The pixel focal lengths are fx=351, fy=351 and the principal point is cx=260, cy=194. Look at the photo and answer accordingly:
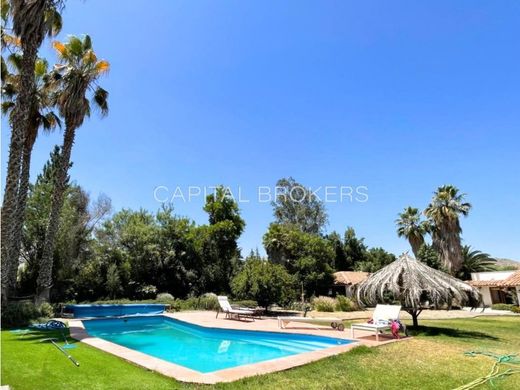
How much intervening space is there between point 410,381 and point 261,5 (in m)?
13.5

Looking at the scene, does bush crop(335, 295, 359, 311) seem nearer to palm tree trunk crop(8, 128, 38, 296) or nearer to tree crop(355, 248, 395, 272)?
tree crop(355, 248, 395, 272)

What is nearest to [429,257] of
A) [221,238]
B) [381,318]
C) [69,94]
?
[221,238]

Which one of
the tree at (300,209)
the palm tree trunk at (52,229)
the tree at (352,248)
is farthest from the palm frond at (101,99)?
the tree at (352,248)

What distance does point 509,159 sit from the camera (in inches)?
859

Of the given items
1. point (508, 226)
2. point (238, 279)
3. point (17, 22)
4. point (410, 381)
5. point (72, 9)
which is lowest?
point (410, 381)

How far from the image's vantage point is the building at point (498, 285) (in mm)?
29656

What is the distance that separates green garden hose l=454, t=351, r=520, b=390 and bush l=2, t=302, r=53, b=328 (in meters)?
14.3

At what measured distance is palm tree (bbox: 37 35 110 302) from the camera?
1700 cm

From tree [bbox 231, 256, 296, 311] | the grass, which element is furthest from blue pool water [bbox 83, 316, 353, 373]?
tree [bbox 231, 256, 296, 311]

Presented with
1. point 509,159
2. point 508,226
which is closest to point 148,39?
point 509,159

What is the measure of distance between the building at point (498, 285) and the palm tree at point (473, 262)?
212cm

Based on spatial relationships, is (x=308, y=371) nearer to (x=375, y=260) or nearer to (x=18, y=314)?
(x=18, y=314)

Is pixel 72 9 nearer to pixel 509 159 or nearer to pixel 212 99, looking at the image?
pixel 212 99

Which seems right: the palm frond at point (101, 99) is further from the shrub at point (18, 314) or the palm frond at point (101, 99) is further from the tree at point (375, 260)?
the tree at point (375, 260)
